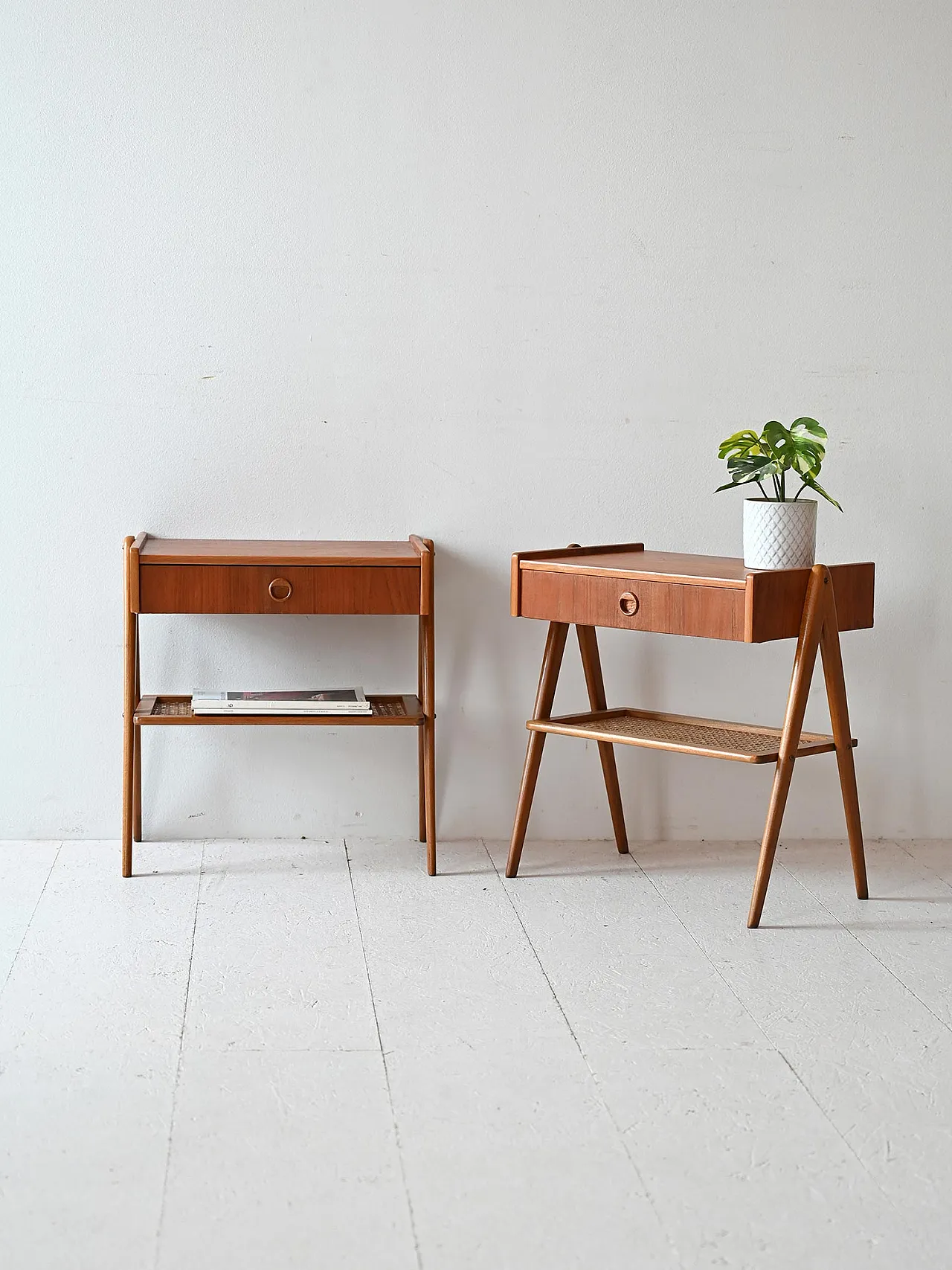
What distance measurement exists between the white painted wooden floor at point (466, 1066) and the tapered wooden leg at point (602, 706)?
143 millimetres

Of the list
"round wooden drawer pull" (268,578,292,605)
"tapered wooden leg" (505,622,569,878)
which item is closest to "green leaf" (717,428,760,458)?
"tapered wooden leg" (505,622,569,878)

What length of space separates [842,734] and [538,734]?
0.65 meters

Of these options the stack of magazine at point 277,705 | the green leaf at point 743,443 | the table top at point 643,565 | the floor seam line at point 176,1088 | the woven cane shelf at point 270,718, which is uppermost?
the green leaf at point 743,443

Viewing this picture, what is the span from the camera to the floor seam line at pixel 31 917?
7.17 ft

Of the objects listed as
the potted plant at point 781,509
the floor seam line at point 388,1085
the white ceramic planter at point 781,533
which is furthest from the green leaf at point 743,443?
the floor seam line at point 388,1085

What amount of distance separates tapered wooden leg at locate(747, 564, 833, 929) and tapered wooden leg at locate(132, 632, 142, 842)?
1.33 metres

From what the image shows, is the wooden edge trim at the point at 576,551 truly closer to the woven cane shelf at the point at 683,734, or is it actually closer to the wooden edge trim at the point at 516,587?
the wooden edge trim at the point at 516,587

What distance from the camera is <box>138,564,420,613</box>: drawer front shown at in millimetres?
2619

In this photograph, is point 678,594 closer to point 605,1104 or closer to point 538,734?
point 538,734

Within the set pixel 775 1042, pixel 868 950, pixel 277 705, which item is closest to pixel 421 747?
pixel 277 705

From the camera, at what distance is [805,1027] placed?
205 cm

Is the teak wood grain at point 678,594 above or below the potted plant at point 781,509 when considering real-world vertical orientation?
below

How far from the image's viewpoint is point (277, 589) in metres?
2.64

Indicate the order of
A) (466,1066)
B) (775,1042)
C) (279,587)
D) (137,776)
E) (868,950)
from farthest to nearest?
(137,776), (279,587), (868,950), (775,1042), (466,1066)
